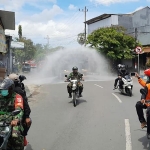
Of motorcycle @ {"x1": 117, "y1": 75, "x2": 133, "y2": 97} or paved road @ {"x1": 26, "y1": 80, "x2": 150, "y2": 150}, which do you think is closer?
paved road @ {"x1": 26, "y1": 80, "x2": 150, "y2": 150}

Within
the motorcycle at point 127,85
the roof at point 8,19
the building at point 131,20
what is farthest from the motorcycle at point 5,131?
the building at point 131,20

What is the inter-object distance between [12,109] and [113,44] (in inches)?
1144

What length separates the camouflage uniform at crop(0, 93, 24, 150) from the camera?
395 cm

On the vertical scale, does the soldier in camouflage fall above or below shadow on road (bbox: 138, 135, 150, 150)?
above

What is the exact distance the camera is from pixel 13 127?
3936 mm

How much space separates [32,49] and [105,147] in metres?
66.8

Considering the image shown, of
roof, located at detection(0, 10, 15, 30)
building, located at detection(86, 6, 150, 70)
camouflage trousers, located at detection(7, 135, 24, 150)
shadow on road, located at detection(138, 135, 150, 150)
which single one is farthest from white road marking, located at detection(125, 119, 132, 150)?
building, located at detection(86, 6, 150, 70)

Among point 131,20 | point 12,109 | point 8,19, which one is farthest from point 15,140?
point 131,20

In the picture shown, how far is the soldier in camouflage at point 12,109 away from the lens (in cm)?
394

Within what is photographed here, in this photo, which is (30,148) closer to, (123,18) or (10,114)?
(10,114)

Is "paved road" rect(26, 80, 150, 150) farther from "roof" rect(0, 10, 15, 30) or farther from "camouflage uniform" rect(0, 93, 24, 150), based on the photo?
"roof" rect(0, 10, 15, 30)

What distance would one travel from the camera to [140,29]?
143 feet

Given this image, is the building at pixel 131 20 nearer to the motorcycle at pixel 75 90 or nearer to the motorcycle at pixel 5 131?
the motorcycle at pixel 75 90

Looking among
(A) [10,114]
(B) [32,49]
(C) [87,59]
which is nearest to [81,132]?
(A) [10,114]
